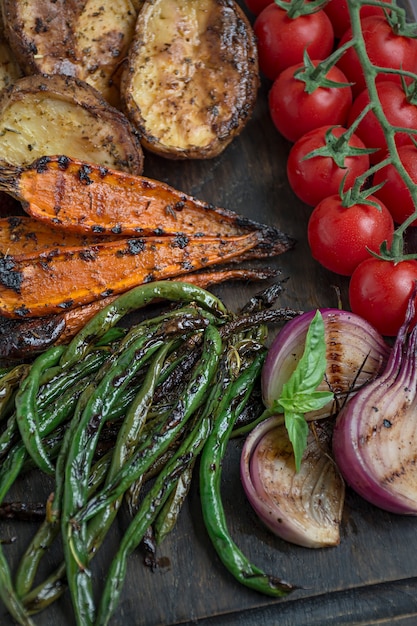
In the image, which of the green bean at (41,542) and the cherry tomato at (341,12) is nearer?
the green bean at (41,542)

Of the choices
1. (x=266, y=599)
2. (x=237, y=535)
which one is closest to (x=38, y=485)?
(x=237, y=535)

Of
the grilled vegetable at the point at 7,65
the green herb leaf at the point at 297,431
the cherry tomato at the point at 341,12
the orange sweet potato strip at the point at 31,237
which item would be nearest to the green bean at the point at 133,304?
the orange sweet potato strip at the point at 31,237

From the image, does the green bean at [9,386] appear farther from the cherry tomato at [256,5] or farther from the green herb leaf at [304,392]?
the cherry tomato at [256,5]

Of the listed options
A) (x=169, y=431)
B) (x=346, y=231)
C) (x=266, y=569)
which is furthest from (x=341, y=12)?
(x=266, y=569)

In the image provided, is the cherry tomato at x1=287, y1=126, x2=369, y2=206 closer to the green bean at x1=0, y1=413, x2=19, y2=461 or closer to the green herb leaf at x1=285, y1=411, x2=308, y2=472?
the green herb leaf at x1=285, y1=411, x2=308, y2=472

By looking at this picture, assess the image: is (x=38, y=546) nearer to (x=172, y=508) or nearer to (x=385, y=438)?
(x=172, y=508)

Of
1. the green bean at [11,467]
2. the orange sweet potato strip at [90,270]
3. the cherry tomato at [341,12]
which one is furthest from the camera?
the cherry tomato at [341,12]

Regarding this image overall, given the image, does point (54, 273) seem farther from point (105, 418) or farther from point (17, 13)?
point (17, 13)
